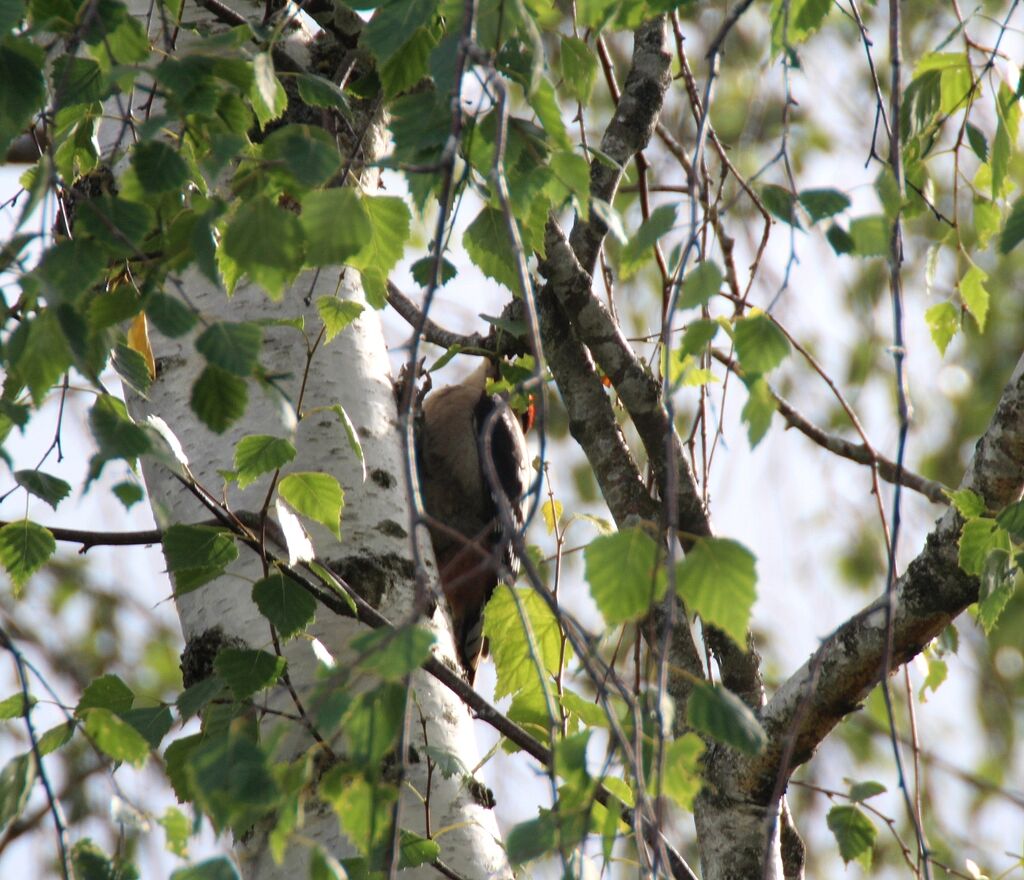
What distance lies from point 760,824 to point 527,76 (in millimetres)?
1432

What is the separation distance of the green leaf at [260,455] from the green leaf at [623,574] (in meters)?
0.54

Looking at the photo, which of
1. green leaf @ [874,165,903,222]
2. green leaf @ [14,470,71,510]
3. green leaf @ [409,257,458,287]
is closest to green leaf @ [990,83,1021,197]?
green leaf @ [874,165,903,222]

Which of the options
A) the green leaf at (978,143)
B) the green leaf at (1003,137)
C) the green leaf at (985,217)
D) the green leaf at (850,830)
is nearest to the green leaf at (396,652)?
the green leaf at (850,830)

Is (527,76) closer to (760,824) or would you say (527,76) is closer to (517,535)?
(517,535)

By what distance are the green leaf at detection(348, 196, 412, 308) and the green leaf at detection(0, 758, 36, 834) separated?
671 mm

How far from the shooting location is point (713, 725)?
3.93 feet

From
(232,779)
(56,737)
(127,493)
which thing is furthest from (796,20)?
(56,737)

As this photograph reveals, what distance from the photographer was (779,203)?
50.6 inches

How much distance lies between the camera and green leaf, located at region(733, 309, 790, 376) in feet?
4.23

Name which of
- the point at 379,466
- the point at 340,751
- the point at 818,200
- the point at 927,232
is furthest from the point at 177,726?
the point at 927,232

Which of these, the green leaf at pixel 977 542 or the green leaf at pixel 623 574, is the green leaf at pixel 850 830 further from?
the green leaf at pixel 623 574

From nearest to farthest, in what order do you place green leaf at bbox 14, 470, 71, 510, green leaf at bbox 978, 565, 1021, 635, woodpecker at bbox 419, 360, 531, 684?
1. green leaf at bbox 14, 470, 71, 510
2. green leaf at bbox 978, 565, 1021, 635
3. woodpecker at bbox 419, 360, 531, 684

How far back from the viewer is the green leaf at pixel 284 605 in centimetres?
160

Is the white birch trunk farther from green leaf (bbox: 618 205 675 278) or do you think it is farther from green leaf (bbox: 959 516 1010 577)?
green leaf (bbox: 959 516 1010 577)
